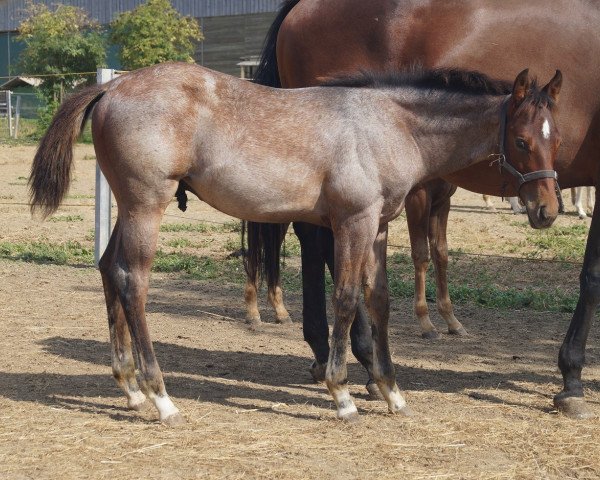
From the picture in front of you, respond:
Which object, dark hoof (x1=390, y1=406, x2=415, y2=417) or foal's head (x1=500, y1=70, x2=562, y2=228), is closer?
foal's head (x1=500, y1=70, x2=562, y2=228)

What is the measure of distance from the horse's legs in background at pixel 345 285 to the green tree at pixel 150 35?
25.0 m

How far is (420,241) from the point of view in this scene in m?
7.30

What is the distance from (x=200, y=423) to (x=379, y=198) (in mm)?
1425

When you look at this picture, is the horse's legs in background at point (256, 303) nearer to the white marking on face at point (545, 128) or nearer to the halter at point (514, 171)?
the halter at point (514, 171)

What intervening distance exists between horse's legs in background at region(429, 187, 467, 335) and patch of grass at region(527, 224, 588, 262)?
317cm

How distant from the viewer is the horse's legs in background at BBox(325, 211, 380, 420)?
471 cm

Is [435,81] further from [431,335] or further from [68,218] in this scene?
[68,218]

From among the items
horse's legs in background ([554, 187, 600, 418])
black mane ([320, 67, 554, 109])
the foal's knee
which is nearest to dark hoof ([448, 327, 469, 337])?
horse's legs in background ([554, 187, 600, 418])

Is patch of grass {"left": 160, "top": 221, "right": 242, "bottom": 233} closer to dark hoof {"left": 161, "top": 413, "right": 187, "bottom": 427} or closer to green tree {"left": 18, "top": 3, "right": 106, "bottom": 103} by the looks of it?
dark hoof {"left": 161, "top": 413, "right": 187, "bottom": 427}

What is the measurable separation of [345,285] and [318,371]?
1.07 metres

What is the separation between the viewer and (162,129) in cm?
454

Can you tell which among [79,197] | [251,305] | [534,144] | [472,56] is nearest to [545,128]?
[534,144]

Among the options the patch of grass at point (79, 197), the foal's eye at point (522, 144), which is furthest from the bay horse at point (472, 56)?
the patch of grass at point (79, 197)

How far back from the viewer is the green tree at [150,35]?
29547 mm
